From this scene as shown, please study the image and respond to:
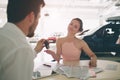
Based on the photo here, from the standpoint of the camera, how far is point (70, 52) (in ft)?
8.06

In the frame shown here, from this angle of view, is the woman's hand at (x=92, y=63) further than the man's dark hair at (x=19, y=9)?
Yes

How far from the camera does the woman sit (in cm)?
242

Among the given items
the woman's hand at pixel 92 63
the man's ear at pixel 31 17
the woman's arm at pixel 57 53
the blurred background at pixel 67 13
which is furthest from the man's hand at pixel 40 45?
the blurred background at pixel 67 13

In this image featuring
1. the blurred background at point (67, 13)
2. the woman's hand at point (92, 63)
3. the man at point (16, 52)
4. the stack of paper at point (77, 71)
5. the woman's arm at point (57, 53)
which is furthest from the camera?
the blurred background at point (67, 13)

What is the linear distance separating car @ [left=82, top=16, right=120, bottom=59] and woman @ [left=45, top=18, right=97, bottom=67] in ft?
0.82

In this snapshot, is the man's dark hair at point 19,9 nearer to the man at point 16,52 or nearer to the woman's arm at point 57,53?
the man at point 16,52

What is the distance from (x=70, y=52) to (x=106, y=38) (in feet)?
2.17

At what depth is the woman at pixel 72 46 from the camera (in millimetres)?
2420

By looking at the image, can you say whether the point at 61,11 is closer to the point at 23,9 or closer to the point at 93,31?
the point at 93,31

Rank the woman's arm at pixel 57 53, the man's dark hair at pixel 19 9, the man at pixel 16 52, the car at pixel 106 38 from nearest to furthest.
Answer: the man at pixel 16 52 < the man's dark hair at pixel 19 9 < the woman's arm at pixel 57 53 < the car at pixel 106 38

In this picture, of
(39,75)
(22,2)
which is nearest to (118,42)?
(39,75)

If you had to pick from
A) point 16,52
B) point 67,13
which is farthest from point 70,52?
point 67,13

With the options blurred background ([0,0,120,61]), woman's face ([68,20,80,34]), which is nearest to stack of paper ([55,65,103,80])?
woman's face ([68,20,80,34])

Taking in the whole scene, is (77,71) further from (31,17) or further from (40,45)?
(31,17)
